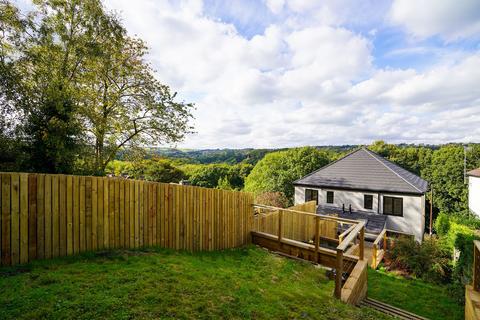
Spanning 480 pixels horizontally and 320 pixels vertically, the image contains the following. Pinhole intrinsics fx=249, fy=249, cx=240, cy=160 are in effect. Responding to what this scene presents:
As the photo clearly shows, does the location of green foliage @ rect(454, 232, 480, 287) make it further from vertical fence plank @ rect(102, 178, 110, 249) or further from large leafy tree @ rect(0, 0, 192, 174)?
large leafy tree @ rect(0, 0, 192, 174)

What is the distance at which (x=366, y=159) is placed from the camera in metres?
20.8

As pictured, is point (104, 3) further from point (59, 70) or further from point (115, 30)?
point (59, 70)

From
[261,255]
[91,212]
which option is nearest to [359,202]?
→ [261,255]

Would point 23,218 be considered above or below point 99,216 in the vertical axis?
above

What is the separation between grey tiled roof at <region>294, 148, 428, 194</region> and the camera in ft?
58.7

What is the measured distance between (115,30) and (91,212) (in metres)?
10.6

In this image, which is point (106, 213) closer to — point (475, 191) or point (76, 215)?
point (76, 215)

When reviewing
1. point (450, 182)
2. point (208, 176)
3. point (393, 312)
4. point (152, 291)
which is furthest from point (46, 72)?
point (208, 176)

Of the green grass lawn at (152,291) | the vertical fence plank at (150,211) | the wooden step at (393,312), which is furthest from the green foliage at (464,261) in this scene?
the vertical fence plank at (150,211)

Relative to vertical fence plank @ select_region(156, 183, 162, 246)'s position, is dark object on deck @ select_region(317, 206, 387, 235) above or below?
below

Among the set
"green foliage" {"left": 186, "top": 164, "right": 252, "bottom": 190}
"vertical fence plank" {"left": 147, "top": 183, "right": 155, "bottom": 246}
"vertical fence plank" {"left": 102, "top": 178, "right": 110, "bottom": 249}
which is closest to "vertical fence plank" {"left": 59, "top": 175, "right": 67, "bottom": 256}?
"vertical fence plank" {"left": 102, "top": 178, "right": 110, "bottom": 249}

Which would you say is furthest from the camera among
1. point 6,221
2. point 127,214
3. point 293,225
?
point 293,225

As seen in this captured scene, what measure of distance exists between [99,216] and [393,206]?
19044mm

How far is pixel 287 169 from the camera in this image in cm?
3228
